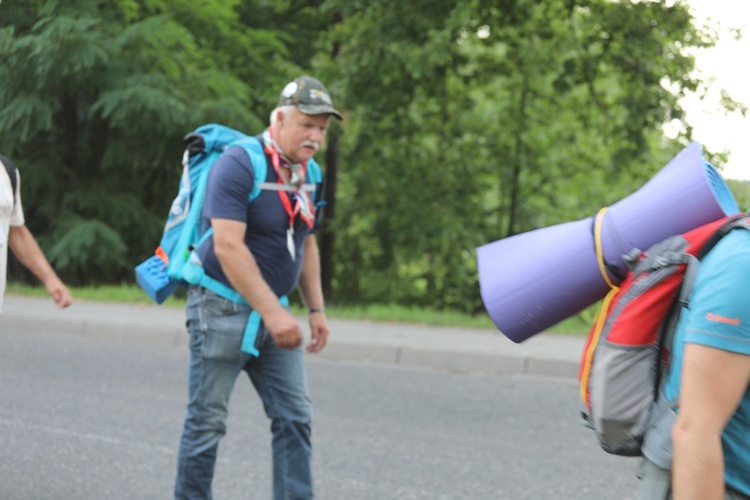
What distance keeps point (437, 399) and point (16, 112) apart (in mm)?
9278

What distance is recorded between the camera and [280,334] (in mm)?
3725

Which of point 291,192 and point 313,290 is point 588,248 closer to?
point 291,192

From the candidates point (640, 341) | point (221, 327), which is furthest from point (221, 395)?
point (640, 341)

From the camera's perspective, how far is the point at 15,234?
4551 mm

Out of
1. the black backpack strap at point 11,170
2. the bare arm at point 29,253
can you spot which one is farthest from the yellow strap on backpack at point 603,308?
the bare arm at point 29,253

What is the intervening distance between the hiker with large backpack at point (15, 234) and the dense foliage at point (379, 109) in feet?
33.2

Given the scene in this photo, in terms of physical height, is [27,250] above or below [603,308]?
below

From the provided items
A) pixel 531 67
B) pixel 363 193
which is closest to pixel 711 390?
pixel 531 67

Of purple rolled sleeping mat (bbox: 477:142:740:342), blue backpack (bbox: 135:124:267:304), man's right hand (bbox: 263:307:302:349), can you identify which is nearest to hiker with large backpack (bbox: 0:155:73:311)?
blue backpack (bbox: 135:124:267:304)

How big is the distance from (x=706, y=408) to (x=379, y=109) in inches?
579

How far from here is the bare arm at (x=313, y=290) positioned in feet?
14.1

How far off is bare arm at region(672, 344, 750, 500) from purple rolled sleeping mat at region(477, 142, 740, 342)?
281 mm

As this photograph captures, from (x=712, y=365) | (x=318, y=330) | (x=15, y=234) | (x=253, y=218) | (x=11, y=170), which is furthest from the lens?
(x=15, y=234)

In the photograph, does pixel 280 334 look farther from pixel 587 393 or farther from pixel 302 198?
pixel 587 393
